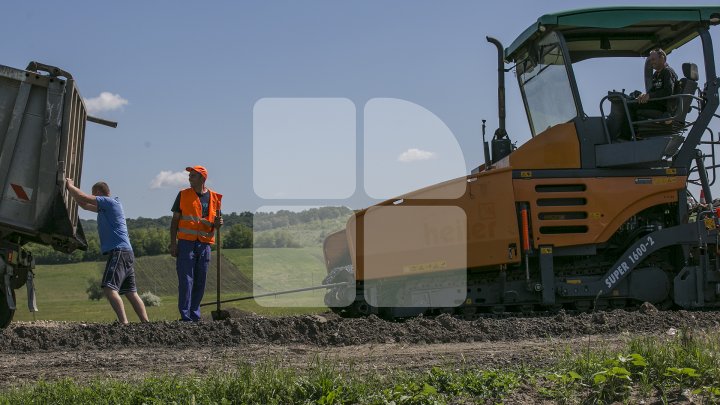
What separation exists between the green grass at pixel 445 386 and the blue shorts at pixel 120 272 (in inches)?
148

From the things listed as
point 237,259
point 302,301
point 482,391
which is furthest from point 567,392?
point 237,259

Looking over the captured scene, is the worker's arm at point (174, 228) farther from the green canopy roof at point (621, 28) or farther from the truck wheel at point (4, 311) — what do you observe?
the green canopy roof at point (621, 28)

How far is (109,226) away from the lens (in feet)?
30.8

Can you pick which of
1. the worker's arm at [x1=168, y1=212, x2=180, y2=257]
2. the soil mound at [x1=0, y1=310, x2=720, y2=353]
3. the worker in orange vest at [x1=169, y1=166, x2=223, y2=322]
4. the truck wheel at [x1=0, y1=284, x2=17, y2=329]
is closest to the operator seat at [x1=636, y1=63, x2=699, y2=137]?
the soil mound at [x1=0, y1=310, x2=720, y2=353]

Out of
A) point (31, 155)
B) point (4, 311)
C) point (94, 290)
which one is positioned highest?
point (31, 155)

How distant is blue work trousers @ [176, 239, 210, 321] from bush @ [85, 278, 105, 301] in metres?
18.3

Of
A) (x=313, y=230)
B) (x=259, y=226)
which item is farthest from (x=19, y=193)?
(x=313, y=230)

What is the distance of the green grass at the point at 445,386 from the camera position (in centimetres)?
493

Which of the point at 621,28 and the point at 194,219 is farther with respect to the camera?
the point at 621,28

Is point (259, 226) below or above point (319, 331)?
above

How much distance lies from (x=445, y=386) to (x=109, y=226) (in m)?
5.53

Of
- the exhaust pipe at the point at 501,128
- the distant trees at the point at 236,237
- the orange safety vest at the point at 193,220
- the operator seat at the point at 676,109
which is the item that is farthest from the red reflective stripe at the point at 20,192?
the operator seat at the point at 676,109

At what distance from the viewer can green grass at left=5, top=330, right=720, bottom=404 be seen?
4.93 m

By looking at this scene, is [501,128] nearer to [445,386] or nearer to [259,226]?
[259,226]
